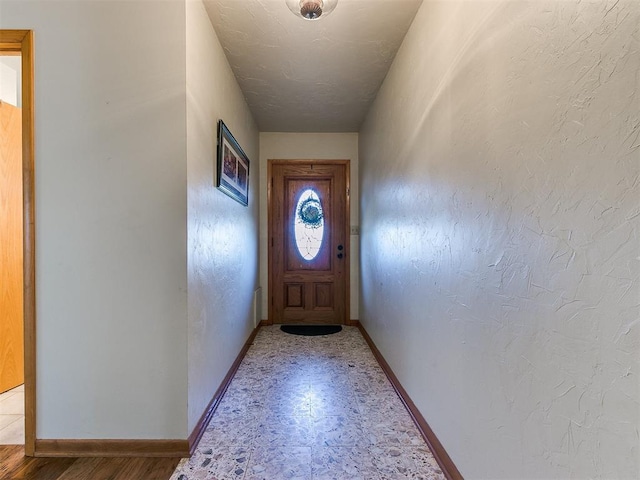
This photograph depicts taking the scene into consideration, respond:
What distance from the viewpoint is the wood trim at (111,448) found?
4.74 feet

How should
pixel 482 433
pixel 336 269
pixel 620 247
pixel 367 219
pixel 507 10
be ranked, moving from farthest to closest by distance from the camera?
pixel 336 269 < pixel 367 219 < pixel 482 433 < pixel 507 10 < pixel 620 247

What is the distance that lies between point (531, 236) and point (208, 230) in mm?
1547

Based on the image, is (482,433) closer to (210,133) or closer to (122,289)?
(122,289)

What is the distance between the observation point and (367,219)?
128 inches

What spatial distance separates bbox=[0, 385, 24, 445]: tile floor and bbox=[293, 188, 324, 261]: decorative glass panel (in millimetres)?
2713

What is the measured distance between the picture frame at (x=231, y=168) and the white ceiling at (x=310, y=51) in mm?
565

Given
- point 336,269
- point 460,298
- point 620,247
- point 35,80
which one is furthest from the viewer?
point 336,269

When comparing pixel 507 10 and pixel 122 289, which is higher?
pixel 507 10

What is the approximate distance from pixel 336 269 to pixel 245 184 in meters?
1.64

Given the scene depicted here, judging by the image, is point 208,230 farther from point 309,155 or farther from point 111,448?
point 309,155

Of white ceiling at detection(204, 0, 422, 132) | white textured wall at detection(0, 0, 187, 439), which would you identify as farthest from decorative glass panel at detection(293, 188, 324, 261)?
white textured wall at detection(0, 0, 187, 439)

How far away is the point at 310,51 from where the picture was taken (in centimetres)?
213

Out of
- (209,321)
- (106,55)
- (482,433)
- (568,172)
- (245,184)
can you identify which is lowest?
(482,433)

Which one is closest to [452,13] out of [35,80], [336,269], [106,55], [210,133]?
[210,133]
